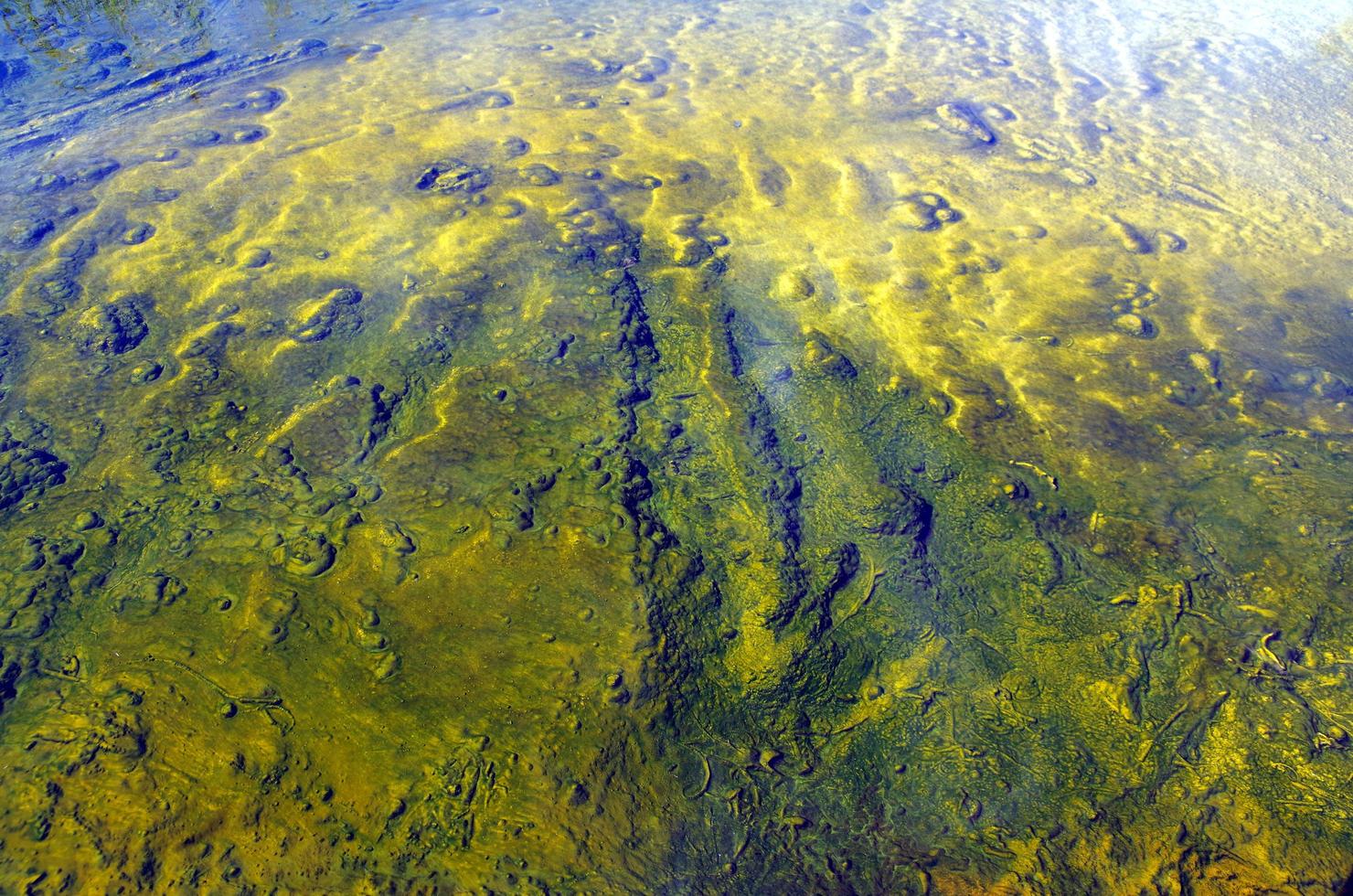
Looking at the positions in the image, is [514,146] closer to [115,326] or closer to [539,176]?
[539,176]

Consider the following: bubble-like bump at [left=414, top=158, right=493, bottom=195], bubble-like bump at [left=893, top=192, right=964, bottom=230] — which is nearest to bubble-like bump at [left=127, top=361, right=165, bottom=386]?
bubble-like bump at [left=414, top=158, right=493, bottom=195]

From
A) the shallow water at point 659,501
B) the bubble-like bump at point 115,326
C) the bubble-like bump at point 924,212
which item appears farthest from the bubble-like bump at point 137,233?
the bubble-like bump at point 924,212

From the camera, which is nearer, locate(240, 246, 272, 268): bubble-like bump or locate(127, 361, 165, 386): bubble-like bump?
locate(127, 361, 165, 386): bubble-like bump

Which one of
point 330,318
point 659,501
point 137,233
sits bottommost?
point 659,501

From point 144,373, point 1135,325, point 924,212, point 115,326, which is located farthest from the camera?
point 924,212

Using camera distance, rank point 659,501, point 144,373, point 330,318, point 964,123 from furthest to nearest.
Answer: point 964,123
point 330,318
point 144,373
point 659,501

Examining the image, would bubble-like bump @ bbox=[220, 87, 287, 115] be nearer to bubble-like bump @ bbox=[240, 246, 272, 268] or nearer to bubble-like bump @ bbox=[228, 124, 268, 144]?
bubble-like bump @ bbox=[228, 124, 268, 144]

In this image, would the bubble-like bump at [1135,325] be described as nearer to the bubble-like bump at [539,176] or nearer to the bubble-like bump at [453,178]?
the bubble-like bump at [539,176]

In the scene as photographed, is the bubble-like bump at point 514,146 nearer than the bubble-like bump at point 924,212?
No

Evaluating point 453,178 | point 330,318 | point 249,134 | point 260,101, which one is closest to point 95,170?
point 249,134
